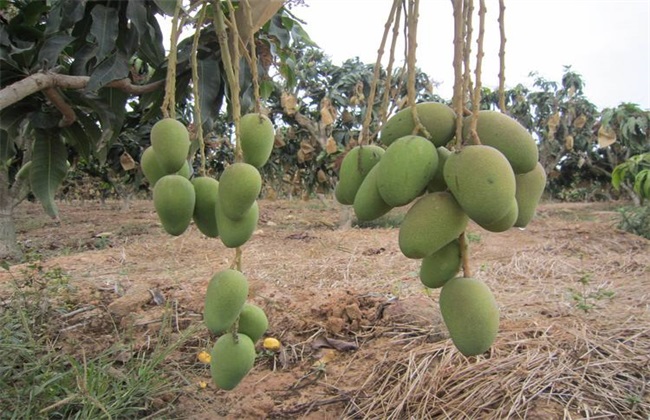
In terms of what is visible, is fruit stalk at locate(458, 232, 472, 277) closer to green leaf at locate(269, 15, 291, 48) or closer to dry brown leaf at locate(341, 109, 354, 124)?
green leaf at locate(269, 15, 291, 48)

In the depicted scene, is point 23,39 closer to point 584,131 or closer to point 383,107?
point 383,107

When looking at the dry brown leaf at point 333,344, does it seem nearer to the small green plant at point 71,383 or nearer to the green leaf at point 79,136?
the small green plant at point 71,383

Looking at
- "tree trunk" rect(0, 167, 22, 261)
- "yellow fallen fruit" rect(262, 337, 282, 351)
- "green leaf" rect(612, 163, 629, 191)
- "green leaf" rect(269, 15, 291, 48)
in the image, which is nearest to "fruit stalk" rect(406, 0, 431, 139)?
"green leaf" rect(269, 15, 291, 48)

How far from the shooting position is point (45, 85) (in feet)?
3.65

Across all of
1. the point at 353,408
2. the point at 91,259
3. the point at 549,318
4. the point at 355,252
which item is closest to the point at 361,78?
the point at 355,252

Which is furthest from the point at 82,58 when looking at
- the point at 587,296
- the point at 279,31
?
the point at 587,296

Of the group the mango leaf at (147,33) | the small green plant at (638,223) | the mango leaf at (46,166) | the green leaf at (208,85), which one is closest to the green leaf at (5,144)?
the mango leaf at (46,166)

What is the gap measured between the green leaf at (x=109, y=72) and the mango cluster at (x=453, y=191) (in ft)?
2.34

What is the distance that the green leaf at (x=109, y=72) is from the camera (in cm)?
109

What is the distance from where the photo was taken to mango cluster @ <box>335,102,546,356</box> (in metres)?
0.53

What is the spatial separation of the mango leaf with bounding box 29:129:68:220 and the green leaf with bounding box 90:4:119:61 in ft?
1.63

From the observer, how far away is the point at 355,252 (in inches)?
190

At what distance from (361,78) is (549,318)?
6078mm

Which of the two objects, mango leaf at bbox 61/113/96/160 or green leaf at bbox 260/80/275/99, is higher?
green leaf at bbox 260/80/275/99
